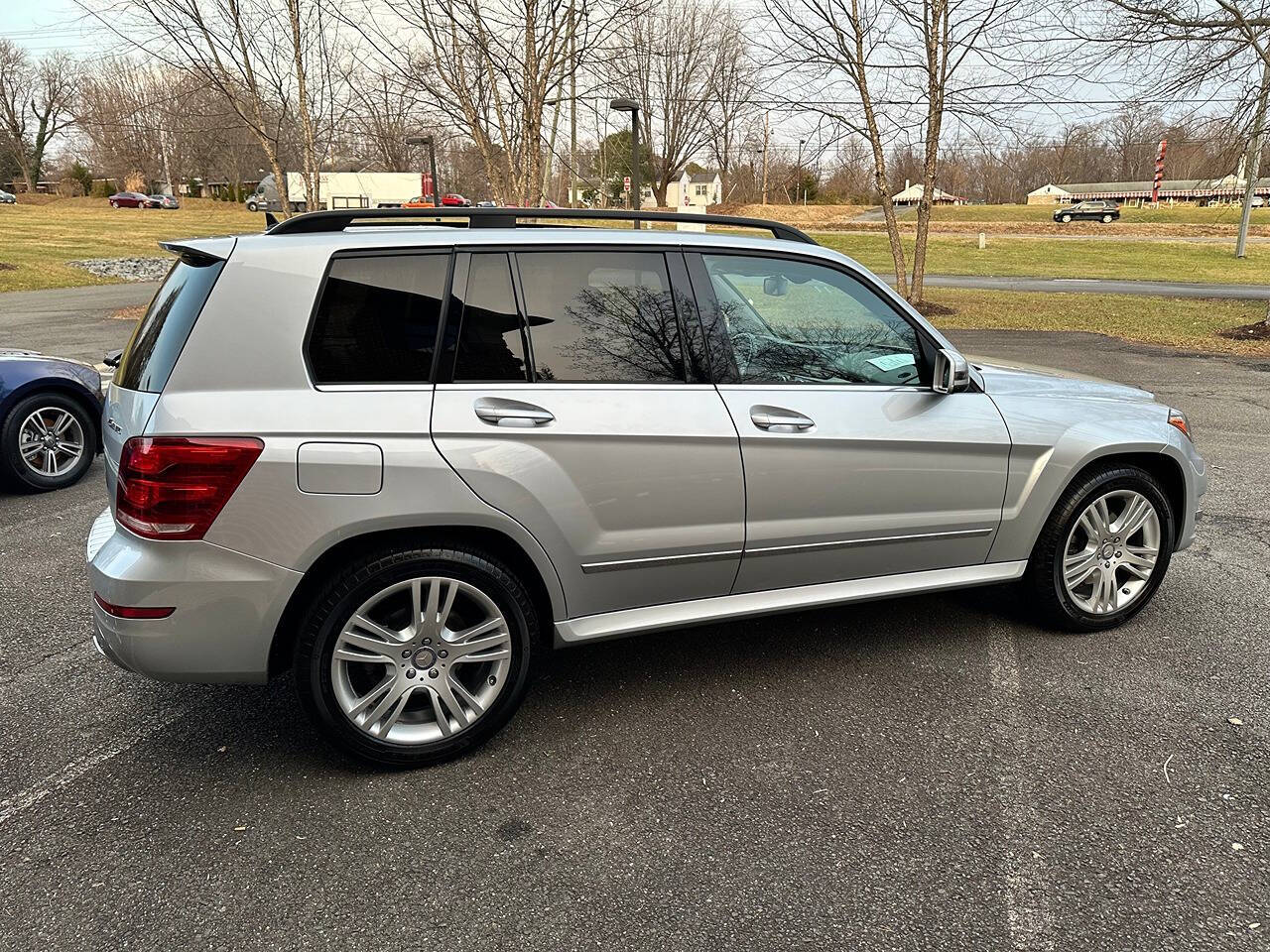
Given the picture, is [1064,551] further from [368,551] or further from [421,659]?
[368,551]

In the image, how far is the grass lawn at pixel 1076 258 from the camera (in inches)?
1201

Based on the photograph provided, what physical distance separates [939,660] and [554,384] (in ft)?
6.66

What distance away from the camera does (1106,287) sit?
997 inches

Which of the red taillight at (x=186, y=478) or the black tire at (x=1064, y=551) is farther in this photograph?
the black tire at (x=1064, y=551)

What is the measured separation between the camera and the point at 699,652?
13.1 ft

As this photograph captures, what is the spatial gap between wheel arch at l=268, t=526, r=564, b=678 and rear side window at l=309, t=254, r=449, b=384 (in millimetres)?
Result: 493

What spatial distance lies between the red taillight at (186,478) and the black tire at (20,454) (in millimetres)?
Result: 4465

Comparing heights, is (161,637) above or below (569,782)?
above

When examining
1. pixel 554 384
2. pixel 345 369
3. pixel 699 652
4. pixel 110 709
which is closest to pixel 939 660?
pixel 699 652

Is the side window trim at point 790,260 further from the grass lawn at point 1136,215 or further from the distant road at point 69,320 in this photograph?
the grass lawn at point 1136,215

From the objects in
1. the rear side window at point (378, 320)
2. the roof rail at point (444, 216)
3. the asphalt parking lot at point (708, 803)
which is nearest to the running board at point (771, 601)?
the asphalt parking lot at point (708, 803)

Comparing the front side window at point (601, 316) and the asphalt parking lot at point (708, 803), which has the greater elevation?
the front side window at point (601, 316)

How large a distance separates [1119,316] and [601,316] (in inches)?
696

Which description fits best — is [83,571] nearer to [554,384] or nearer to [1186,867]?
[554,384]
